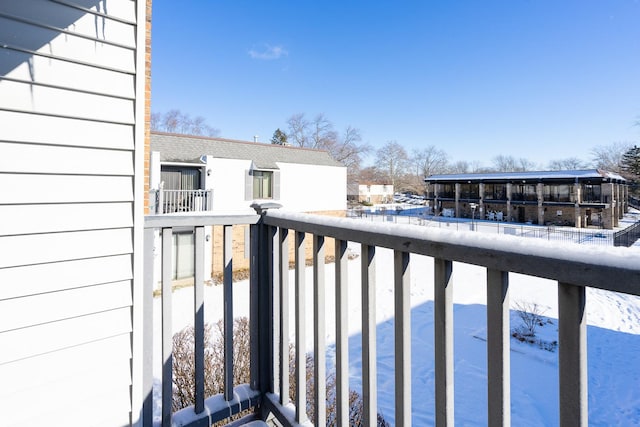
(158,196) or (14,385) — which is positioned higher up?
(158,196)

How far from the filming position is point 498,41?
15453 mm

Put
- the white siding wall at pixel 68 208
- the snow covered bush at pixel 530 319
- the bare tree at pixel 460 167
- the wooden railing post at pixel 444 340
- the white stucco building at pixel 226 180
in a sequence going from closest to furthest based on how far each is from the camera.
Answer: the wooden railing post at pixel 444 340
the white siding wall at pixel 68 208
the snow covered bush at pixel 530 319
the white stucco building at pixel 226 180
the bare tree at pixel 460 167

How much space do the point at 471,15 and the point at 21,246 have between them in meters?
15.5

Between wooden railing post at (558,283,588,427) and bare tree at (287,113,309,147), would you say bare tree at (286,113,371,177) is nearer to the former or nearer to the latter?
bare tree at (287,113,309,147)

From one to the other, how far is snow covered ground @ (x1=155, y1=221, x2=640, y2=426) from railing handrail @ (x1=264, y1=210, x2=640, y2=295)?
50mm

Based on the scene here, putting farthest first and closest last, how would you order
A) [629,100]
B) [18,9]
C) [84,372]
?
[629,100] → [84,372] → [18,9]

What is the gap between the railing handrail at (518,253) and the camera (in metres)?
0.52

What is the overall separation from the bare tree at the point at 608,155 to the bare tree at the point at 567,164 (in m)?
2.53

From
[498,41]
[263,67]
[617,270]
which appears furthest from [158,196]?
[498,41]

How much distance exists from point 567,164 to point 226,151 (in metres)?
41.1

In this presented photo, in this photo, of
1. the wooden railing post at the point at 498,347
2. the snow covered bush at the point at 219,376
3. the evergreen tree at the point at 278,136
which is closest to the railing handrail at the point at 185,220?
the wooden railing post at the point at 498,347

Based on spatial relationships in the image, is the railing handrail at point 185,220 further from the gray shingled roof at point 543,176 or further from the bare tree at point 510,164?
the bare tree at point 510,164

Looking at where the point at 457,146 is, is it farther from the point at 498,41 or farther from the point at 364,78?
the point at 498,41

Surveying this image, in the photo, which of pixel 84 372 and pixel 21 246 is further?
pixel 84 372
